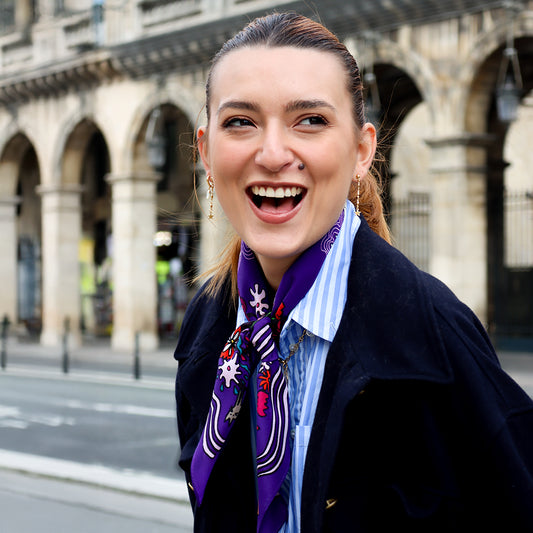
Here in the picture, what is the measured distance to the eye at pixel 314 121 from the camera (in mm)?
1773

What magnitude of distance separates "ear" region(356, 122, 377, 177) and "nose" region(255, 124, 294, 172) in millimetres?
277

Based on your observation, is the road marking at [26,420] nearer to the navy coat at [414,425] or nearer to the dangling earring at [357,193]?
the dangling earring at [357,193]

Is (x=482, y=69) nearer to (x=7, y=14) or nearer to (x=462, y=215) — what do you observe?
(x=462, y=215)

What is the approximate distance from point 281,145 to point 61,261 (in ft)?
73.4

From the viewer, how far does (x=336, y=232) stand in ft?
6.24

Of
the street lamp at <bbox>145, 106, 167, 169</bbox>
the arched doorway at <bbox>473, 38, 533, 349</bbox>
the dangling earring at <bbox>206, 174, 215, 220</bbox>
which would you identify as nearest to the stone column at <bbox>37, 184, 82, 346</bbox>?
the street lamp at <bbox>145, 106, 167, 169</bbox>

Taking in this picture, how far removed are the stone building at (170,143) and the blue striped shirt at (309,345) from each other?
1145cm

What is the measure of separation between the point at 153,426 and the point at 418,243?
15283 mm

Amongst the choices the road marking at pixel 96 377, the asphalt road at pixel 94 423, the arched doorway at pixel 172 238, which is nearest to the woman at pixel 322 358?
the asphalt road at pixel 94 423

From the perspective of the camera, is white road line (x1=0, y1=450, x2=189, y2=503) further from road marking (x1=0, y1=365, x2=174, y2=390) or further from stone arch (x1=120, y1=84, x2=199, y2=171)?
stone arch (x1=120, y1=84, x2=199, y2=171)

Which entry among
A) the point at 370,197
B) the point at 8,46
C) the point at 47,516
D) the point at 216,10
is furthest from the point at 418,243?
the point at 370,197

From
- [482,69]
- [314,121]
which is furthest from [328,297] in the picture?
[482,69]

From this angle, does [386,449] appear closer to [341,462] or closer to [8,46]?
[341,462]

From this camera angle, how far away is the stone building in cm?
1598
